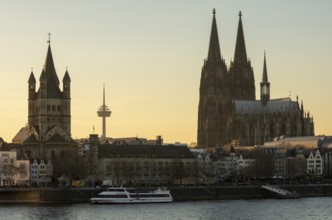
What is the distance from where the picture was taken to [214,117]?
198 meters

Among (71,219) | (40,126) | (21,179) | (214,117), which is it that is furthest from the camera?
(214,117)

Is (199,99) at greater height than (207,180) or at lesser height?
greater

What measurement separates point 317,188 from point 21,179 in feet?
126

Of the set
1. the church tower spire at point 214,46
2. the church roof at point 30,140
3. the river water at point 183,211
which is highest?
the church tower spire at point 214,46

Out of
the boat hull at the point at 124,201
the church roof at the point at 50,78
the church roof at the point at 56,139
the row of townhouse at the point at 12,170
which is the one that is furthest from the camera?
the church roof at the point at 50,78

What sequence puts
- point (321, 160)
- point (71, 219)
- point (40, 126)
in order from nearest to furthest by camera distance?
1. point (71, 219)
2. point (40, 126)
3. point (321, 160)

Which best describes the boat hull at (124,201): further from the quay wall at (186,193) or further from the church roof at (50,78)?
the church roof at (50,78)

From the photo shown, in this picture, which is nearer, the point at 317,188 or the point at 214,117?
the point at 317,188

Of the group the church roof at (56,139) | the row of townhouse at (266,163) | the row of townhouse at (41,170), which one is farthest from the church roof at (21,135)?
the row of townhouse at (266,163)

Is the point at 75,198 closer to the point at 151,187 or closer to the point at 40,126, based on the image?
the point at 151,187

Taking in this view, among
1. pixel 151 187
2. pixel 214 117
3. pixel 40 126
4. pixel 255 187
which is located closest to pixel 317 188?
pixel 255 187

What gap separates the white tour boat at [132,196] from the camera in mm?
113750

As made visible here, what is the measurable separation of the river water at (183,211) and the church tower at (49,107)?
142 ft

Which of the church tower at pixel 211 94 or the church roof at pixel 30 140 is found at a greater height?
the church tower at pixel 211 94
